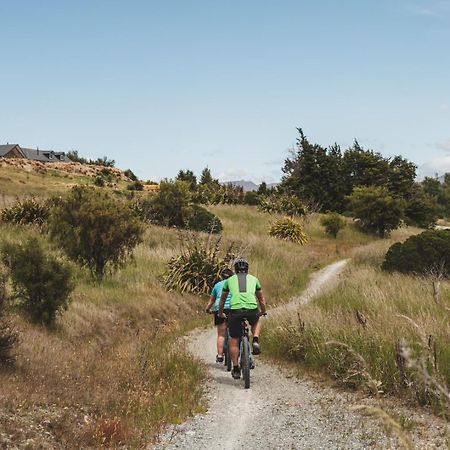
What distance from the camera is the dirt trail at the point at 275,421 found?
5.73 m

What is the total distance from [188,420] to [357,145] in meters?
65.8

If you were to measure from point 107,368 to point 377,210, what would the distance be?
3174 centimetres

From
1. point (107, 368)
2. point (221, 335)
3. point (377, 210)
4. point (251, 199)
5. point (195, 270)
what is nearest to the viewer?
point (107, 368)

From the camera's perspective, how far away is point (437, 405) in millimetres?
6516

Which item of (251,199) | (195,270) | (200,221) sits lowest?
(195,270)

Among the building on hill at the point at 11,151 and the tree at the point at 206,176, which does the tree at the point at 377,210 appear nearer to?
the tree at the point at 206,176

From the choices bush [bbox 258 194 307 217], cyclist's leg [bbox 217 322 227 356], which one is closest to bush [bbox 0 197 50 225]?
cyclist's leg [bbox 217 322 227 356]

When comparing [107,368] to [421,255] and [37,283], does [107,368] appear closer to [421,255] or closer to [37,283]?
[37,283]

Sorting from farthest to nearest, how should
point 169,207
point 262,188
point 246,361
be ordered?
point 262,188, point 169,207, point 246,361

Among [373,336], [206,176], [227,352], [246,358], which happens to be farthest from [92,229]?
[206,176]

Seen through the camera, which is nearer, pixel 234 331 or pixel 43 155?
pixel 234 331

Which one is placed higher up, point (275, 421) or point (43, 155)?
point (43, 155)

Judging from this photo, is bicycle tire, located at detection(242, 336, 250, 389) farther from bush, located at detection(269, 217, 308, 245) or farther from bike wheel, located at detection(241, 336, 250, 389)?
bush, located at detection(269, 217, 308, 245)

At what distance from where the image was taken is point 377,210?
121ft
